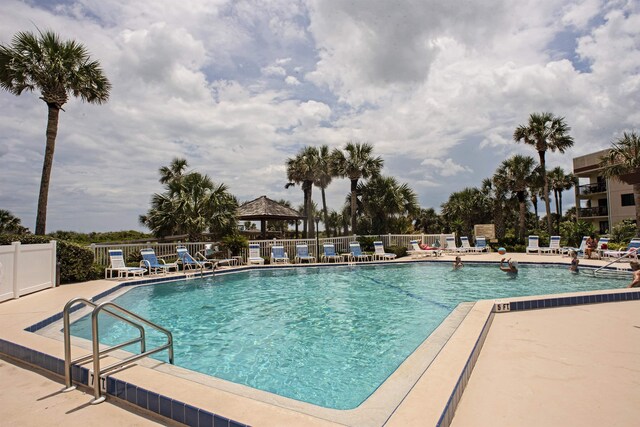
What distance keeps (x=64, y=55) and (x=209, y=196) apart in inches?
293

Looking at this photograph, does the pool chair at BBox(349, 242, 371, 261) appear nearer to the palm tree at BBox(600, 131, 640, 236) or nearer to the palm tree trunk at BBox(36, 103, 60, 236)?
the palm tree trunk at BBox(36, 103, 60, 236)

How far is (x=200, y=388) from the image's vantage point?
122 inches

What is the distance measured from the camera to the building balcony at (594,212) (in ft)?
102

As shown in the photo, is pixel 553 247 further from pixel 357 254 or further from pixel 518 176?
pixel 357 254

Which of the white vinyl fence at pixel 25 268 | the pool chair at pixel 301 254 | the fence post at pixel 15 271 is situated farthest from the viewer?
the pool chair at pixel 301 254

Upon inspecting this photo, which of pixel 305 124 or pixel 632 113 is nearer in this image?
pixel 305 124

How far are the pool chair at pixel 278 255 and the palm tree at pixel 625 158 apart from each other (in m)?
18.3

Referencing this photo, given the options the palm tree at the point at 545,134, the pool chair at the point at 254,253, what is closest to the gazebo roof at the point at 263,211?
the pool chair at the point at 254,253

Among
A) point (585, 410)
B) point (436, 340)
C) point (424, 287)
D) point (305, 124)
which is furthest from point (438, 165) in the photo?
point (585, 410)

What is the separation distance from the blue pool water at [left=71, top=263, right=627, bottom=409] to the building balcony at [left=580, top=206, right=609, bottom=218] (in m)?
23.2

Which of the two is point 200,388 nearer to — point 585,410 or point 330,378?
point 330,378

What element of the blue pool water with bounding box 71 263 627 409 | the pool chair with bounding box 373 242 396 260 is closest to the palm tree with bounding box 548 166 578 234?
the pool chair with bounding box 373 242 396 260

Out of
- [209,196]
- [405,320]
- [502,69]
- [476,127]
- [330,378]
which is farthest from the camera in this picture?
[476,127]

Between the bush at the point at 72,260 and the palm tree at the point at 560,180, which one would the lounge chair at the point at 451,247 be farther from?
the palm tree at the point at 560,180
